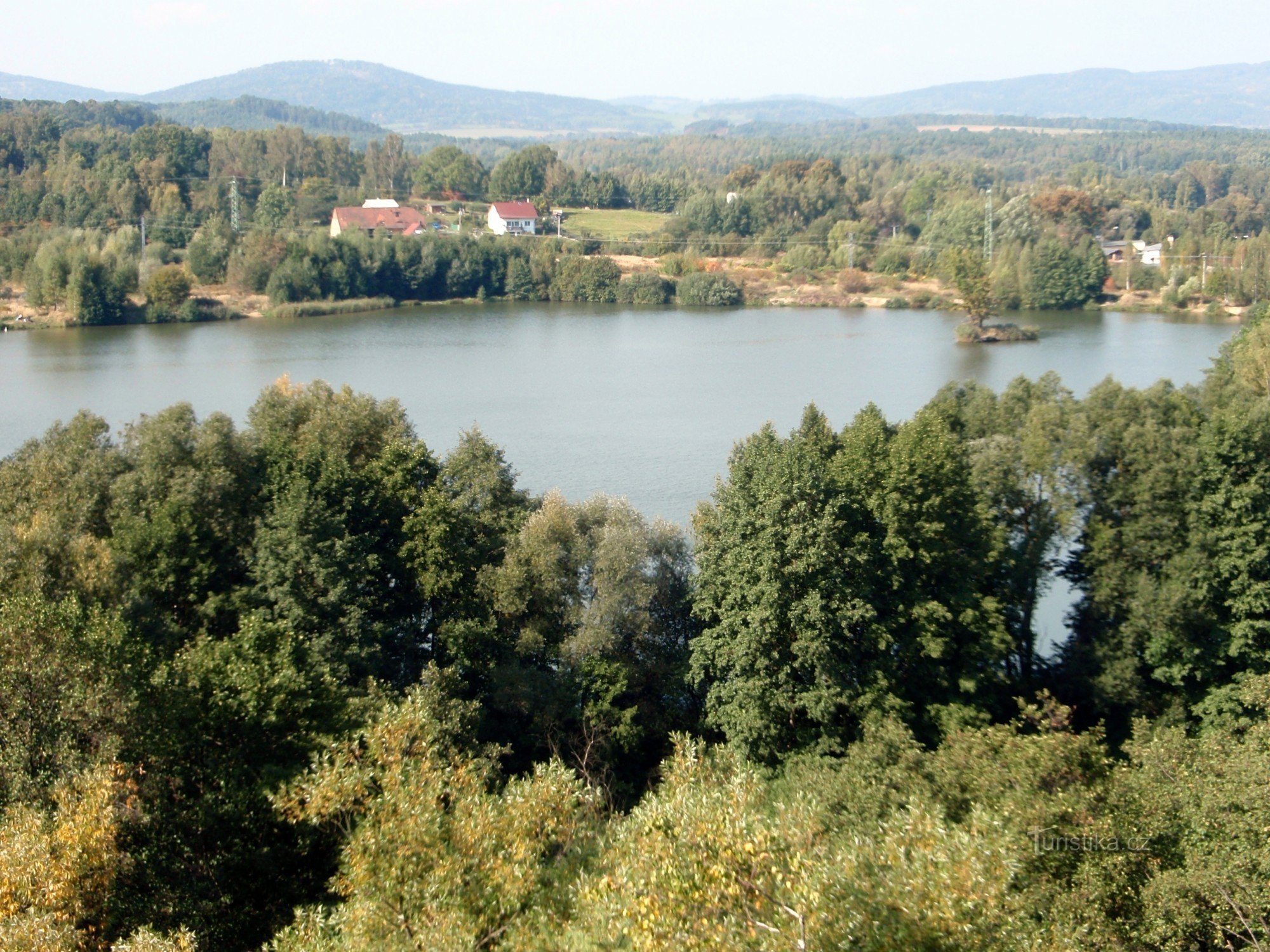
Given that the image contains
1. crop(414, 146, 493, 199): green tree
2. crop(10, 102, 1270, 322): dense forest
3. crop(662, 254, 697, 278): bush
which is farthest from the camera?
crop(414, 146, 493, 199): green tree

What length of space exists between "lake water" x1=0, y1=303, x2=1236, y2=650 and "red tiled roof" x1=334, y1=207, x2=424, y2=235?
843 cm

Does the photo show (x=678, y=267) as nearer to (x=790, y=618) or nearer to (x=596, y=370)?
(x=596, y=370)

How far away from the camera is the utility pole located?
1378 inches

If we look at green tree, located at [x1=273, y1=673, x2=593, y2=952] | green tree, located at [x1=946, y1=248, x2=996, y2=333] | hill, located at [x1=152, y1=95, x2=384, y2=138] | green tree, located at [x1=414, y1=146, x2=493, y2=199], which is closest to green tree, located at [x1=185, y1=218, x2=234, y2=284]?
green tree, located at [x1=414, y1=146, x2=493, y2=199]

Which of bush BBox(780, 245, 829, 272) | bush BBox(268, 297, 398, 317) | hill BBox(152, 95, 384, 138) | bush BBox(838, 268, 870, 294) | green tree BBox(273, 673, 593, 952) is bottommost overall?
green tree BBox(273, 673, 593, 952)

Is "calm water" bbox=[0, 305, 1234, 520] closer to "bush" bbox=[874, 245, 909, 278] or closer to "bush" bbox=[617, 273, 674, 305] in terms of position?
"bush" bbox=[617, 273, 674, 305]

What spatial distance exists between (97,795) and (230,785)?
0.97 metres

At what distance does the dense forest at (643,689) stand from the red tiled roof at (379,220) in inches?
1108

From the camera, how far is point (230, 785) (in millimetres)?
5176

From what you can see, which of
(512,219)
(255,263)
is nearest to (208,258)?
(255,263)

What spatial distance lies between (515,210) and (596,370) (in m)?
21.9

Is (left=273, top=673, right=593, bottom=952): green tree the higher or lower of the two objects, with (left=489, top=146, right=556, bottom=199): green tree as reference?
lower

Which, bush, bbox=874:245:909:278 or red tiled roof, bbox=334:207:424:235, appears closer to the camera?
bush, bbox=874:245:909:278

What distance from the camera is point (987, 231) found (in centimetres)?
3572
